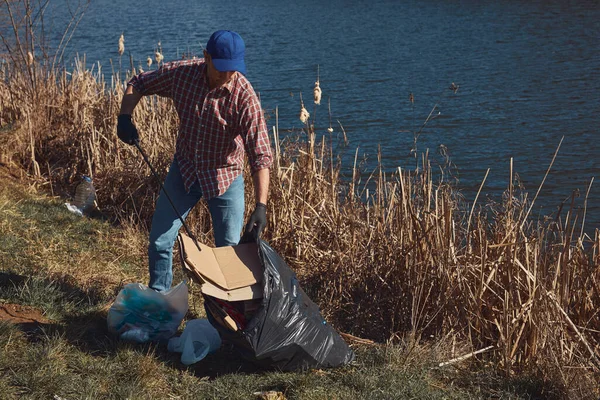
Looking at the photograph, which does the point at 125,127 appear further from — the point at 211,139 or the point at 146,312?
the point at 146,312

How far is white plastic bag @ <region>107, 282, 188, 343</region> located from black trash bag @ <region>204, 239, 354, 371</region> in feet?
1.00

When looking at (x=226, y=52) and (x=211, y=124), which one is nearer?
(x=226, y=52)

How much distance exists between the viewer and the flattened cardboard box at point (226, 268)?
155 inches

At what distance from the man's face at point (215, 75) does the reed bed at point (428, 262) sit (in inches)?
64.2

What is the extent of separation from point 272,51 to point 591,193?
1063cm

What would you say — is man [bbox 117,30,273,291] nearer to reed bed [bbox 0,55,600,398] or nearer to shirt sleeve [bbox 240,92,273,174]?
shirt sleeve [bbox 240,92,273,174]

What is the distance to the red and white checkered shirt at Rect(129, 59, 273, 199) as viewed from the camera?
4.12 m

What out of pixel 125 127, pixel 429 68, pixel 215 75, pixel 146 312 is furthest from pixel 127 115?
pixel 429 68

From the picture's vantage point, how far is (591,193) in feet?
32.3

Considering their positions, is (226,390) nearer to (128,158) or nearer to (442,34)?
(128,158)

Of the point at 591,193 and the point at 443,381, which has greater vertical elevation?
the point at 443,381

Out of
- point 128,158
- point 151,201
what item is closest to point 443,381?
point 151,201

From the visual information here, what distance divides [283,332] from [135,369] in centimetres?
75

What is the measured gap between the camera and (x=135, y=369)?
3.93 m
